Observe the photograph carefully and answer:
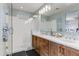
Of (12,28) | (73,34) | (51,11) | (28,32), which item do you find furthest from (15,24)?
(73,34)

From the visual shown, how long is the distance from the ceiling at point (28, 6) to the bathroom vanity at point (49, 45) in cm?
39

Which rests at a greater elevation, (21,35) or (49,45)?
(21,35)

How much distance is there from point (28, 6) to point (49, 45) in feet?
2.32

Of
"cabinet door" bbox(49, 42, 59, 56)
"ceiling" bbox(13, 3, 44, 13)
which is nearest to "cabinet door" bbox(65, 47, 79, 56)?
"cabinet door" bbox(49, 42, 59, 56)

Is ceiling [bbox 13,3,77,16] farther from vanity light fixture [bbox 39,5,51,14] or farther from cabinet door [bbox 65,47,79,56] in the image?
cabinet door [bbox 65,47,79,56]

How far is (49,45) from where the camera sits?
1655 mm

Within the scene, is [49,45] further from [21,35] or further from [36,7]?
[36,7]

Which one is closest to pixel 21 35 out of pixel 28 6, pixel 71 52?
pixel 28 6

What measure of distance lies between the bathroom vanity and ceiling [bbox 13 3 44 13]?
0.39 m

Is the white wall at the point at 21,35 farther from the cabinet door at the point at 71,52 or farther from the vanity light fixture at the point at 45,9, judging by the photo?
the cabinet door at the point at 71,52

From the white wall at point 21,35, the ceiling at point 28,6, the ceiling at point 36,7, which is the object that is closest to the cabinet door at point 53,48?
the white wall at point 21,35

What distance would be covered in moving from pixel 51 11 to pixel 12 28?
2.18 ft

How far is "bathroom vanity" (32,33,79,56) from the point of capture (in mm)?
1529

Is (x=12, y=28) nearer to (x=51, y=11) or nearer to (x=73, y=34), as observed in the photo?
(x=51, y=11)
